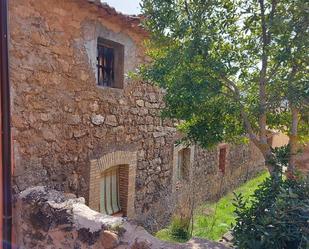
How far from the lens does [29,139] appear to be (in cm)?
396

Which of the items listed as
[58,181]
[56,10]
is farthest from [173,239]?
[56,10]

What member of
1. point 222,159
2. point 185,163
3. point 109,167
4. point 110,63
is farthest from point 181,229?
point 222,159

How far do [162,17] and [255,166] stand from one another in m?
11.1

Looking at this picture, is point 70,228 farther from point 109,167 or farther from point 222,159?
point 222,159

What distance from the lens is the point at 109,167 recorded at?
17.5ft

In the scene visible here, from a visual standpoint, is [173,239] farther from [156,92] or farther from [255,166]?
[255,166]

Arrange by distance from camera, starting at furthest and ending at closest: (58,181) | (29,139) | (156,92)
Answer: (156,92), (58,181), (29,139)

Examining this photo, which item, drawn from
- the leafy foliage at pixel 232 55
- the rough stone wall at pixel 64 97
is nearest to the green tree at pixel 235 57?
the leafy foliage at pixel 232 55

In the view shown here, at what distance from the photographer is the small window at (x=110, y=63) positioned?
5.18 meters

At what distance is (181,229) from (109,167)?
1689mm

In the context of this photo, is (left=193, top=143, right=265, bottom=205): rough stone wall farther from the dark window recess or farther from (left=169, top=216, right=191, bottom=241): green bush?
(left=169, top=216, right=191, bottom=241): green bush

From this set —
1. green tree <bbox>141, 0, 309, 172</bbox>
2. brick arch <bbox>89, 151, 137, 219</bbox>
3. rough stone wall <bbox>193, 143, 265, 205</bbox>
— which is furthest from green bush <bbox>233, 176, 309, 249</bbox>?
rough stone wall <bbox>193, 143, 265, 205</bbox>

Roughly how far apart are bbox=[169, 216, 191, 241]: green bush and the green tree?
2627 millimetres

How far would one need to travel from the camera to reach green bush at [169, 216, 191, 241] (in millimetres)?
5496
